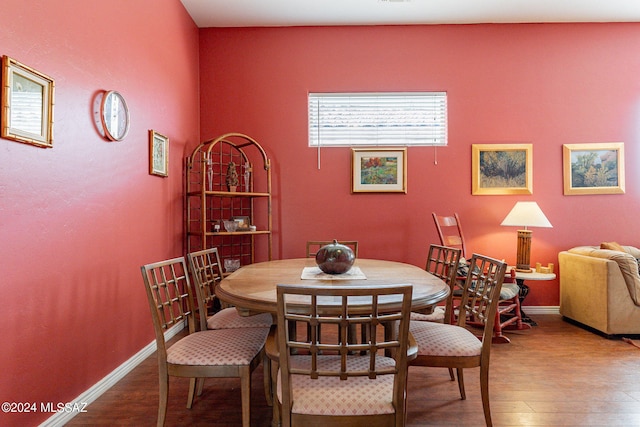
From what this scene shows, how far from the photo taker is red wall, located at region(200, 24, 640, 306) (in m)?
3.88

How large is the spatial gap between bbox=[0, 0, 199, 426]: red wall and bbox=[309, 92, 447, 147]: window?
160 centimetres

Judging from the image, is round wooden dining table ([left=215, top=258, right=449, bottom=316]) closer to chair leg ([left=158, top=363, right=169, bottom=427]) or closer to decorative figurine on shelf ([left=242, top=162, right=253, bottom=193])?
chair leg ([left=158, top=363, right=169, bottom=427])

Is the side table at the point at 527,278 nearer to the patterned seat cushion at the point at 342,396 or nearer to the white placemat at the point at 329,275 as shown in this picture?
the white placemat at the point at 329,275

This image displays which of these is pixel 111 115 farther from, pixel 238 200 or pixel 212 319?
pixel 238 200

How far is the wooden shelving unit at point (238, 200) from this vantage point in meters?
3.70

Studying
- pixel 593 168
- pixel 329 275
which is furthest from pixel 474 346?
pixel 593 168

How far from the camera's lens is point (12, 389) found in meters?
1.59

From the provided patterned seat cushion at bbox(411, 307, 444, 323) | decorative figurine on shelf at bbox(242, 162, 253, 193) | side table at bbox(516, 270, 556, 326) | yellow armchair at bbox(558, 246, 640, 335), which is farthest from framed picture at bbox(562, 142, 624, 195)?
decorative figurine on shelf at bbox(242, 162, 253, 193)

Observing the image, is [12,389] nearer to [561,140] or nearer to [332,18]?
[332,18]

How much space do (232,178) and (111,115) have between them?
1.39 m

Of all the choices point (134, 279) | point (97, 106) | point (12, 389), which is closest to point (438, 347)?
point (12, 389)

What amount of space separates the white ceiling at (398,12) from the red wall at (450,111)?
11cm

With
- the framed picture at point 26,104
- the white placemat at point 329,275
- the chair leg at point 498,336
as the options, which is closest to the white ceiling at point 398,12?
the framed picture at point 26,104

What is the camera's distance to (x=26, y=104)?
65.1 inches
